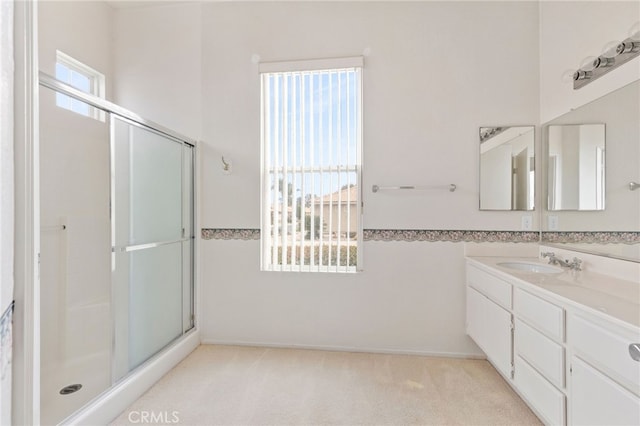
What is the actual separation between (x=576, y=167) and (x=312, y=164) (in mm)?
1871

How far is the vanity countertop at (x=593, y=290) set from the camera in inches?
48.9

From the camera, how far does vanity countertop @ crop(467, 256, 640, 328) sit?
124 centimetres

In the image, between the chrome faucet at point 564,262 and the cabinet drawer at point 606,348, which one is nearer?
the cabinet drawer at point 606,348

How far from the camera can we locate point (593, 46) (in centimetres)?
201

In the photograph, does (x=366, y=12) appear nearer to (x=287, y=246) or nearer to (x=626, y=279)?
(x=287, y=246)

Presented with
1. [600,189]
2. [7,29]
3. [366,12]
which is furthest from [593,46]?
[7,29]

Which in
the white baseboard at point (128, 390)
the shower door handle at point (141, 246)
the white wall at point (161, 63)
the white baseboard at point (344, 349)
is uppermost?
the white wall at point (161, 63)

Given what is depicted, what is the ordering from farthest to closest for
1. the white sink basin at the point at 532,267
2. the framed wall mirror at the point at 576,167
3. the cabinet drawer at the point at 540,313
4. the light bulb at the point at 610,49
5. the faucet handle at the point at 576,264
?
the white sink basin at the point at 532,267
the faucet handle at the point at 576,264
the framed wall mirror at the point at 576,167
the light bulb at the point at 610,49
the cabinet drawer at the point at 540,313

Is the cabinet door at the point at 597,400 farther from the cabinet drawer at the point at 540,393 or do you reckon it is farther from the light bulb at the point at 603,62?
the light bulb at the point at 603,62

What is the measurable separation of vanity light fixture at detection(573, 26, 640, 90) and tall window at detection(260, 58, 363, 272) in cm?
148

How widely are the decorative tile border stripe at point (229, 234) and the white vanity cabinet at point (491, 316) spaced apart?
1807 mm

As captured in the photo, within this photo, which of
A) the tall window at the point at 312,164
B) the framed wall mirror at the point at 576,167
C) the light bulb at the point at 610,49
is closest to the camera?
the light bulb at the point at 610,49

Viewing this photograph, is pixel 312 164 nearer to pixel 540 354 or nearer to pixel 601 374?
pixel 540 354

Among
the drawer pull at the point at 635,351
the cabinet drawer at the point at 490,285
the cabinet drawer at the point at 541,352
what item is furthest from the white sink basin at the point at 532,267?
the drawer pull at the point at 635,351
